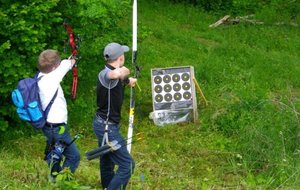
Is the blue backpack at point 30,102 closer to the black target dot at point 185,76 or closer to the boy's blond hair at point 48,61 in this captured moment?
the boy's blond hair at point 48,61

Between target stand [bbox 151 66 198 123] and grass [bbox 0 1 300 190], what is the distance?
0.31 m

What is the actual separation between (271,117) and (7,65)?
360 cm

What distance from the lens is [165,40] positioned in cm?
1393

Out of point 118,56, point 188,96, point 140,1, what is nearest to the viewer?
point 118,56

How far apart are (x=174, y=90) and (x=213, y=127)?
3.77 ft

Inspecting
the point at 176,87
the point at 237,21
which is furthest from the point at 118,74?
the point at 237,21

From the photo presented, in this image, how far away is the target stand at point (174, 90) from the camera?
9656mm

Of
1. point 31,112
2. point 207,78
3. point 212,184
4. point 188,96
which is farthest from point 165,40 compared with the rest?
point 31,112

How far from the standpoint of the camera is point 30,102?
533 centimetres

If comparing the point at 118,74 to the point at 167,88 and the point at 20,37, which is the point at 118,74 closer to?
the point at 20,37

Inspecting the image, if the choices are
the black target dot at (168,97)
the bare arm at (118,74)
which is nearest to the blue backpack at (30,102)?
the bare arm at (118,74)

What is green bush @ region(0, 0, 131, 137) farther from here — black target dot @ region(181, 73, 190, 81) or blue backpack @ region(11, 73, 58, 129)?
blue backpack @ region(11, 73, 58, 129)

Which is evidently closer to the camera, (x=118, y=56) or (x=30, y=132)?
(x=118, y=56)

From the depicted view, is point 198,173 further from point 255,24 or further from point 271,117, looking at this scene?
point 255,24
